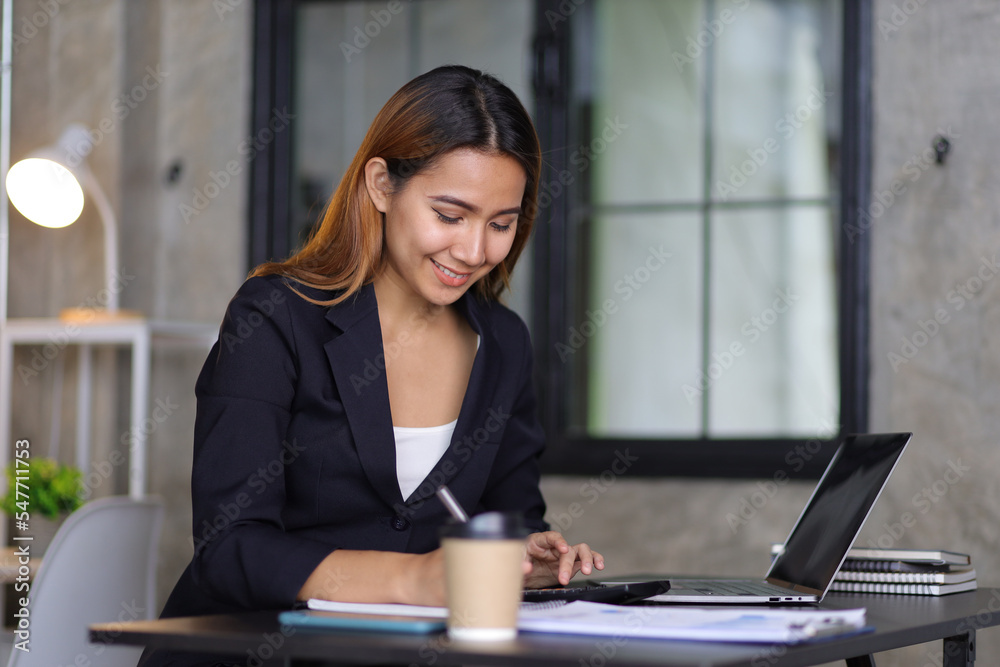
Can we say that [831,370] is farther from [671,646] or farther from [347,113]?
[671,646]

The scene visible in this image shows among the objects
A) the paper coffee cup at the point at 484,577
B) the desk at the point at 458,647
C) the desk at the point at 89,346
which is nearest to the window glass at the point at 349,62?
the desk at the point at 89,346

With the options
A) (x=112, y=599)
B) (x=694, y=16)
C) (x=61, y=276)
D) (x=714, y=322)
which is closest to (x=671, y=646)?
(x=112, y=599)

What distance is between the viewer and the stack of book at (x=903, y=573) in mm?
1513

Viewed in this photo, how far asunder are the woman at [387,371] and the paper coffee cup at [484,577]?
0.35 meters

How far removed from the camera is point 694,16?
11.2 feet

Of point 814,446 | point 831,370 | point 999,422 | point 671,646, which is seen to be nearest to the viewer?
point 671,646

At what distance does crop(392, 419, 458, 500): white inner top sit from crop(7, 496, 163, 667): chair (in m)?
0.57

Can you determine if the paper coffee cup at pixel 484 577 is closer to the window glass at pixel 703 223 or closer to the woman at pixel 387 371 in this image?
the woman at pixel 387 371

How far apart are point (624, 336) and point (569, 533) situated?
23.9 inches

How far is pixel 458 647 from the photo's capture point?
0.91 m

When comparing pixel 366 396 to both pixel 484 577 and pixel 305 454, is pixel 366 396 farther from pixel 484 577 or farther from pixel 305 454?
pixel 484 577

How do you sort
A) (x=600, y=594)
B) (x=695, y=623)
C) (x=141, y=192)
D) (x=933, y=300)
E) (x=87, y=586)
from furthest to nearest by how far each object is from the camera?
(x=141, y=192), (x=933, y=300), (x=87, y=586), (x=600, y=594), (x=695, y=623)

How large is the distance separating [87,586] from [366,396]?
785 millimetres

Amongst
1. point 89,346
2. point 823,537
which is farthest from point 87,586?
point 89,346
